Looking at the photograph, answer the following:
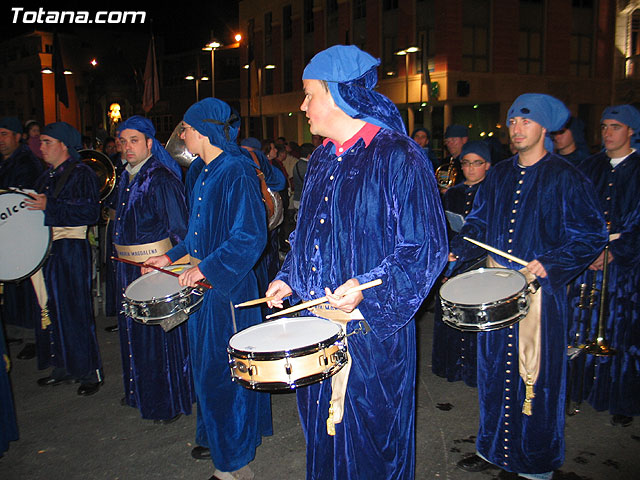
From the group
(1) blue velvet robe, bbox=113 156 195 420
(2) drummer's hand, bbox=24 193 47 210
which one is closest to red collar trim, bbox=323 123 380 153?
(1) blue velvet robe, bbox=113 156 195 420

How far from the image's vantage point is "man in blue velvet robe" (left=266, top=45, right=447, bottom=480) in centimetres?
234

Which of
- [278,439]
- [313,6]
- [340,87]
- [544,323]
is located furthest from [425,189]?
[313,6]

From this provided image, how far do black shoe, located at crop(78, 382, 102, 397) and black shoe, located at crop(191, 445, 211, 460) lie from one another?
1.69 m

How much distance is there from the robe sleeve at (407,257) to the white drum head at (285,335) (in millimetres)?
222

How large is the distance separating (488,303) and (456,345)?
2524 millimetres

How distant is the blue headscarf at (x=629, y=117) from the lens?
4.53 metres

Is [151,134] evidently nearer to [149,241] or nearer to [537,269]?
[149,241]

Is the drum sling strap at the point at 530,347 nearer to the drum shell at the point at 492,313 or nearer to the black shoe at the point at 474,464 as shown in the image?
the drum shell at the point at 492,313

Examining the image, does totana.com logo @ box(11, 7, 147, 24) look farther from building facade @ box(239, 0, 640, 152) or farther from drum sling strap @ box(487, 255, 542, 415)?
drum sling strap @ box(487, 255, 542, 415)

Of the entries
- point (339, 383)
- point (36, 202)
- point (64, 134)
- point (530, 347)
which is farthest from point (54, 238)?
point (530, 347)

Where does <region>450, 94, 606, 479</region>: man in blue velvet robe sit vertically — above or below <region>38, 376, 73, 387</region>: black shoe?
above

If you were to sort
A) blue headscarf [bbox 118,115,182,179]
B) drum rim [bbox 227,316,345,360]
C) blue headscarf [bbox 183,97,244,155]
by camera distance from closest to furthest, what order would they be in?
drum rim [bbox 227,316,345,360] < blue headscarf [bbox 183,97,244,155] < blue headscarf [bbox 118,115,182,179]

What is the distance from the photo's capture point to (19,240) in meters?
5.05

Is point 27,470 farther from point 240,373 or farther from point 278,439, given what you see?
point 240,373
